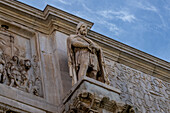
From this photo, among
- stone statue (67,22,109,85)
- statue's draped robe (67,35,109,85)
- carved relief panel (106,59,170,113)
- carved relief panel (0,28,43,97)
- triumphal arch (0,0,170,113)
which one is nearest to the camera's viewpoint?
triumphal arch (0,0,170,113)

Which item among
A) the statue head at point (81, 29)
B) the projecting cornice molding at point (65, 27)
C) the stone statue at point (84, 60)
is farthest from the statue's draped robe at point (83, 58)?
the projecting cornice molding at point (65, 27)

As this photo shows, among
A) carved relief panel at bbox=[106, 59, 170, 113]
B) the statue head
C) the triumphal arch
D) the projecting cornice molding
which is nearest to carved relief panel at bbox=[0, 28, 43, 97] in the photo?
the triumphal arch

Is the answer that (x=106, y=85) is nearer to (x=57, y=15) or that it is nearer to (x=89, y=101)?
(x=89, y=101)

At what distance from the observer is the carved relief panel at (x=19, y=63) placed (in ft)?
32.2

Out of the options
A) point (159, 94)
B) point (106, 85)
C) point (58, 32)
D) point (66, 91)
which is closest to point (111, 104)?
point (106, 85)

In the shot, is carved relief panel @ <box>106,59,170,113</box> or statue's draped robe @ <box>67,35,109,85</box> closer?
statue's draped robe @ <box>67,35,109,85</box>

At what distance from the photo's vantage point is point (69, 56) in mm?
10383

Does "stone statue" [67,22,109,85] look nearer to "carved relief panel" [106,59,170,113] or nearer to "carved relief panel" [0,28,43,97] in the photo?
"carved relief panel" [0,28,43,97]

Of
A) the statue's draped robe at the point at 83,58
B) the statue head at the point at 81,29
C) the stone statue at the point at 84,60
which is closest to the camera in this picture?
the stone statue at the point at 84,60

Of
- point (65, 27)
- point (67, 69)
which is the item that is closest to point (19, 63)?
point (67, 69)

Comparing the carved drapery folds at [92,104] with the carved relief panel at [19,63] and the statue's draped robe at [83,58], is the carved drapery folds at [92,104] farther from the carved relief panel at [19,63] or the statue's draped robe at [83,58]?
the carved relief panel at [19,63]

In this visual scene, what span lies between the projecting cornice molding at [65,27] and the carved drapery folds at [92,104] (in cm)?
325

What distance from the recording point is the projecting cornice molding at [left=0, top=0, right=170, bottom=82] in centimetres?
1147

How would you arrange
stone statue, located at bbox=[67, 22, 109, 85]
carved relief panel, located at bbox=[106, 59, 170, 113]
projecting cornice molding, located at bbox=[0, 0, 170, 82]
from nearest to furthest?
1. stone statue, located at bbox=[67, 22, 109, 85]
2. projecting cornice molding, located at bbox=[0, 0, 170, 82]
3. carved relief panel, located at bbox=[106, 59, 170, 113]
